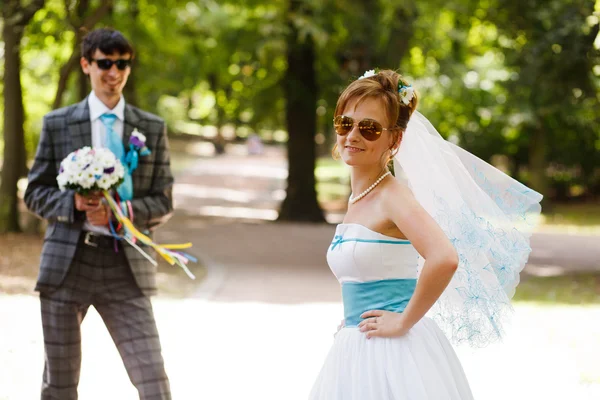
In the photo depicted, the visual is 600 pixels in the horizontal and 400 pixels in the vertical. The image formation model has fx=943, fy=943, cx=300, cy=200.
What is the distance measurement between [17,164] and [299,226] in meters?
6.98

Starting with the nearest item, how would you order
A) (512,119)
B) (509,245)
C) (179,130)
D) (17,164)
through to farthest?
(509,245) < (17,164) < (512,119) < (179,130)

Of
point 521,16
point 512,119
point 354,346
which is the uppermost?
point 512,119

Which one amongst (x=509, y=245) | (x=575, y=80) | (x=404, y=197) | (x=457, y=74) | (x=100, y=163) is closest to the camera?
(x=404, y=197)

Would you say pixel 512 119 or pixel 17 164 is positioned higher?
pixel 512 119

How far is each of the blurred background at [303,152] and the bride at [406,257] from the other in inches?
22.9

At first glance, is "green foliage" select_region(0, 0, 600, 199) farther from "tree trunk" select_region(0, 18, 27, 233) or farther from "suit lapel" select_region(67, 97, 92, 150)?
"suit lapel" select_region(67, 97, 92, 150)

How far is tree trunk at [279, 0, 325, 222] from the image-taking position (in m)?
23.2

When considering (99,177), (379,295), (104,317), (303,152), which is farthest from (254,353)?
(303,152)

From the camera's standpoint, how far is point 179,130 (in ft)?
217

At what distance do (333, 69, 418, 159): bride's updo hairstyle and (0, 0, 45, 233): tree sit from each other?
1564 cm

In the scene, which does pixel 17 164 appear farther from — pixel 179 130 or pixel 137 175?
pixel 179 130

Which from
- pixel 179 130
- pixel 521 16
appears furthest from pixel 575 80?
pixel 179 130

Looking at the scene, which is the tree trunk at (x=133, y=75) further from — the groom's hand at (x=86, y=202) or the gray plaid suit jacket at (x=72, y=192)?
the groom's hand at (x=86, y=202)

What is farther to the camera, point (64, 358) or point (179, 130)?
point (179, 130)
